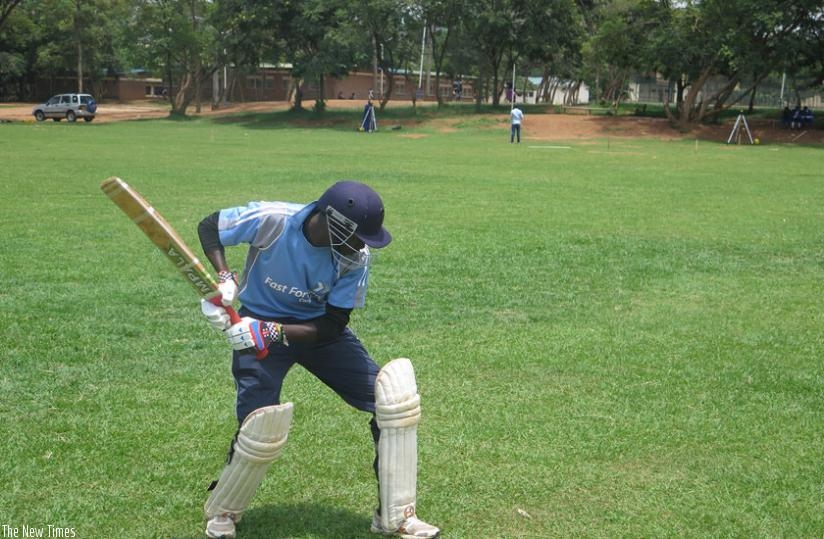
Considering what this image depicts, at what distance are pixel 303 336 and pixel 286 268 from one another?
37 cm

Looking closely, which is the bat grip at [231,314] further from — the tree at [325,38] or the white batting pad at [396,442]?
the tree at [325,38]

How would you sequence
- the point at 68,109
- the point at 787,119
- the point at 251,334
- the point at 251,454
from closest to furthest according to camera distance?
1. the point at 251,454
2. the point at 251,334
3. the point at 787,119
4. the point at 68,109

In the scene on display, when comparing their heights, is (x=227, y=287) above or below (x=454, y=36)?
below

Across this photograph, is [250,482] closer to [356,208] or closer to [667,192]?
[356,208]

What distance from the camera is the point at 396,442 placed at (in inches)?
179

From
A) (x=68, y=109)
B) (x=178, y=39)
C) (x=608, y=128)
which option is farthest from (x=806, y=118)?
(x=68, y=109)

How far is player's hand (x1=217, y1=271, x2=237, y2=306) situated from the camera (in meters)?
4.44

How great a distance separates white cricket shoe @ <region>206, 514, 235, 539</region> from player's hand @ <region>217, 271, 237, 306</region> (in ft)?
3.53

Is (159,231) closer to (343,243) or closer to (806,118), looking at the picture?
(343,243)

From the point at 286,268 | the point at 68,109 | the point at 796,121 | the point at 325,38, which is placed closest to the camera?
the point at 286,268

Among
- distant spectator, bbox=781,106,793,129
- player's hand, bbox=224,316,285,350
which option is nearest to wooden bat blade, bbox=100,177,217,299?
player's hand, bbox=224,316,285,350

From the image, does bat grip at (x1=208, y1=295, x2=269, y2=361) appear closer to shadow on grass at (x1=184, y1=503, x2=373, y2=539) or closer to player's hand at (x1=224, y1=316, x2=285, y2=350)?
player's hand at (x1=224, y1=316, x2=285, y2=350)

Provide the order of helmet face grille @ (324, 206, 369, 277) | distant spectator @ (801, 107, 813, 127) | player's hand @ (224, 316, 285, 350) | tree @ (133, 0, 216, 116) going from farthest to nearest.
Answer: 1. tree @ (133, 0, 216, 116)
2. distant spectator @ (801, 107, 813, 127)
3. helmet face grille @ (324, 206, 369, 277)
4. player's hand @ (224, 316, 285, 350)

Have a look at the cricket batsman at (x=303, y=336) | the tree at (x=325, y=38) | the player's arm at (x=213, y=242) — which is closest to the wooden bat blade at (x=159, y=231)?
the cricket batsman at (x=303, y=336)
